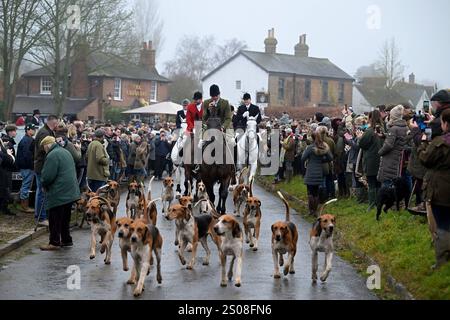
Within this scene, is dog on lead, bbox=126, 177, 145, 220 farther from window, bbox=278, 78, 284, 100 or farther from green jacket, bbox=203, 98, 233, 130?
window, bbox=278, 78, 284, 100

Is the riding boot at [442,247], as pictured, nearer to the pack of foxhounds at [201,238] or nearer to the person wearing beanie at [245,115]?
the pack of foxhounds at [201,238]

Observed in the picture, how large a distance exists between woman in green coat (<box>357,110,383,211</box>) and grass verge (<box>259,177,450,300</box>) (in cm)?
70

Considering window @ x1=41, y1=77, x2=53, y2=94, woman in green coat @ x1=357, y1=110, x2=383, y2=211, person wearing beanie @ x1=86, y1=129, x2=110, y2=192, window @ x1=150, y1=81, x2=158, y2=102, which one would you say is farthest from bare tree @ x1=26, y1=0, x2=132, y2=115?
woman in green coat @ x1=357, y1=110, x2=383, y2=211

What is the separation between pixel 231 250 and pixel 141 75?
6497cm

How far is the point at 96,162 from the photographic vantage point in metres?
19.2

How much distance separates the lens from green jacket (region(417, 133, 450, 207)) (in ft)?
33.9

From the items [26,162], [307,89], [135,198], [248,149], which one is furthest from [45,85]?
[135,198]

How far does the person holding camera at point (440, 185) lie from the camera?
10328 mm

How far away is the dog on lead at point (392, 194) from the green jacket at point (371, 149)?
1025mm

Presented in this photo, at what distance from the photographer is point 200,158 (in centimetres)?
1819

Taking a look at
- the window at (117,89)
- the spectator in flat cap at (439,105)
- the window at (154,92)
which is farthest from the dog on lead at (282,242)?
the window at (154,92)

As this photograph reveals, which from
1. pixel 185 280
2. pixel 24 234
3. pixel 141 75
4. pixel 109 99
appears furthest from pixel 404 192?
pixel 141 75

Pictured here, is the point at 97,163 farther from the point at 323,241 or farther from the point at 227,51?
the point at 227,51
